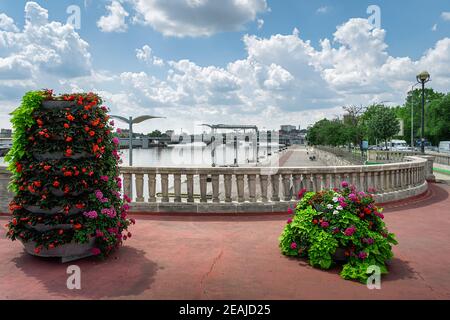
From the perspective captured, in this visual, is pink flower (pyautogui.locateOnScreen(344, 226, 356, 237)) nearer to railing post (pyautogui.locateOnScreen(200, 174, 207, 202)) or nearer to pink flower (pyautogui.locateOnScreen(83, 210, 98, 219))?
pink flower (pyautogui.locateOnScreen(83, 210, 98, 219))

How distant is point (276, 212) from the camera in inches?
340

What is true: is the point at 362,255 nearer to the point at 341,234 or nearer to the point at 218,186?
the point at 341,234

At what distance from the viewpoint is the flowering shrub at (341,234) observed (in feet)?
16.0

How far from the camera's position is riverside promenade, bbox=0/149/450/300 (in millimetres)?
4238

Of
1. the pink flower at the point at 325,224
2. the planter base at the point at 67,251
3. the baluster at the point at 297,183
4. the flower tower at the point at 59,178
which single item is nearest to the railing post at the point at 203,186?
the baluster at the point at 297,183

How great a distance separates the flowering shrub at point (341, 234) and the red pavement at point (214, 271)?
0.69 ft

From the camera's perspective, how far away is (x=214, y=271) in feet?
16.1

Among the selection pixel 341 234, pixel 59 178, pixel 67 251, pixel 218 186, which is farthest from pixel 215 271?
pixel 218 186

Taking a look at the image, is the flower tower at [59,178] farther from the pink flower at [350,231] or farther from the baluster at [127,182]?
the pink flower at [350,231]

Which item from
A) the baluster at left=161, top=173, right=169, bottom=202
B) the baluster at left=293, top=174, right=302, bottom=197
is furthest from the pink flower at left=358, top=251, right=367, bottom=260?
the baluster at left=161, top=173, right=169, bottom=202

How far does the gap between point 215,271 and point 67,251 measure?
230 centimetres

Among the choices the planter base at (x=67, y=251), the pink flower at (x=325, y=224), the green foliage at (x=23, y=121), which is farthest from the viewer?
the planter base at (x=67, y=251)
